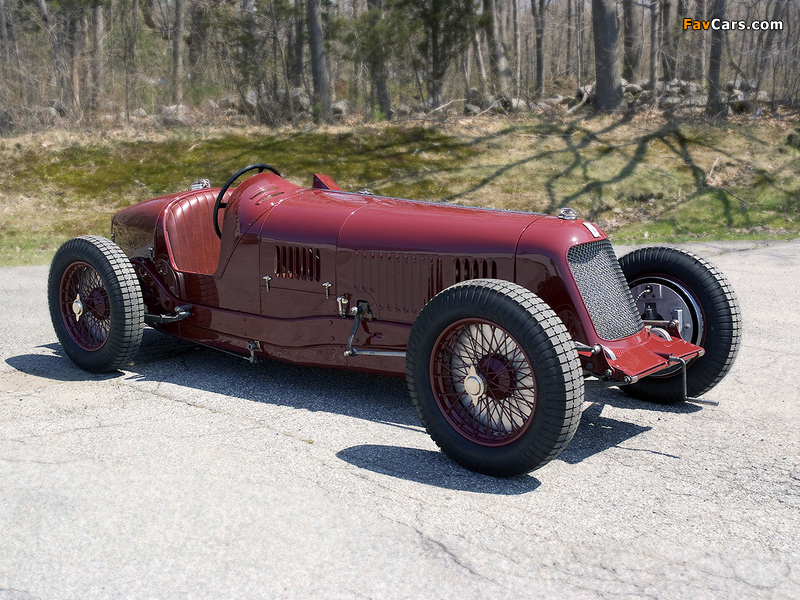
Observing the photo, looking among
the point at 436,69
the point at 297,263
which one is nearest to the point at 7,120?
the point at 436,69

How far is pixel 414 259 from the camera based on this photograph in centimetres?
438

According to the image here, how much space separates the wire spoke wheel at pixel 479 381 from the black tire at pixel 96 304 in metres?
2.53

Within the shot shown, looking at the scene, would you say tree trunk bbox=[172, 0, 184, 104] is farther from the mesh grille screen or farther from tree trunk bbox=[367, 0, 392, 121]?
the mesh grille screen

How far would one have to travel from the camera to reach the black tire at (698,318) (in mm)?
4363

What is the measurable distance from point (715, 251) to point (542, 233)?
7519 millimetres

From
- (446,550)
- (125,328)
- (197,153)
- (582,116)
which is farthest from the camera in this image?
(582,116)

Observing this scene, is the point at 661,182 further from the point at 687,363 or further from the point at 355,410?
the point at 355,410

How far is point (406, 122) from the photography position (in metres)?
17.0

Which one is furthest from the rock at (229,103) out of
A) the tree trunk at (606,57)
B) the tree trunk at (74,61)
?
the tree trunk at (606,57)

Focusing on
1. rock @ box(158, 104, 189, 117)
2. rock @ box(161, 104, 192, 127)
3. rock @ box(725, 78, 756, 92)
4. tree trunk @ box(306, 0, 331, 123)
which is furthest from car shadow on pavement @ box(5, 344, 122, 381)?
rock @ box(725, 78, 756, 92)

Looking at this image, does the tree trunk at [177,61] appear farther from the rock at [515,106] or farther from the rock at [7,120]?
the rock at [515,106]

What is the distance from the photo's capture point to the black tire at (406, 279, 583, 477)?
3.24 metres

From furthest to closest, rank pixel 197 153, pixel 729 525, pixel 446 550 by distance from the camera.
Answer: pixel 197 153 < pixel 729 525 < pixel 446 550

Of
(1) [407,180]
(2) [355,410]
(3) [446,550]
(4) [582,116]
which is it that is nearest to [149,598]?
(3) [446,550]
